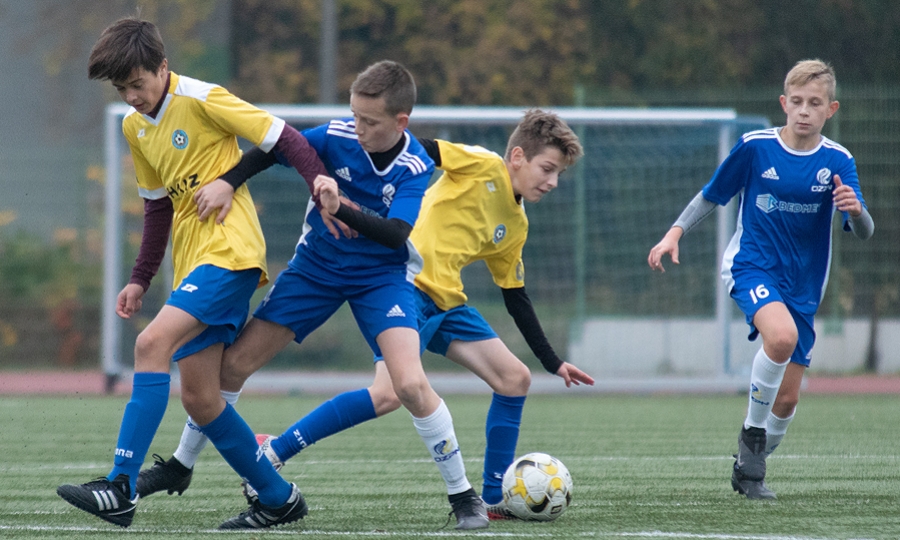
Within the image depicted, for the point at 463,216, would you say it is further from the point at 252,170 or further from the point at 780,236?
the point at 780,236

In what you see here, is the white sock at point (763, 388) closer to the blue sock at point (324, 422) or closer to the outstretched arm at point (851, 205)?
the outstretched arm at point (851, 205)

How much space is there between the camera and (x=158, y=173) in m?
3.82

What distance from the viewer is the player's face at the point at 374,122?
12.2 feet

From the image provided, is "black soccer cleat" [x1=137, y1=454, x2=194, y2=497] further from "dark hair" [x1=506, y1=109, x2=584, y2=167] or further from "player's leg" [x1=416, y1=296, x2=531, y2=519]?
"dark hair" [x1=506, y1=109, x2=584, y2=167]

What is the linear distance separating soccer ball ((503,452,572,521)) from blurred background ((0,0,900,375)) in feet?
22.2

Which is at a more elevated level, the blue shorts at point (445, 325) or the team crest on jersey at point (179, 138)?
the team crest on jersey at point (179, 138)

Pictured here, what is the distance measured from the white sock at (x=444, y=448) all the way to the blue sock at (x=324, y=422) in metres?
A: 0.49

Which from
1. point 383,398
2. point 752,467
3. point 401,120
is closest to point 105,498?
point 383,398

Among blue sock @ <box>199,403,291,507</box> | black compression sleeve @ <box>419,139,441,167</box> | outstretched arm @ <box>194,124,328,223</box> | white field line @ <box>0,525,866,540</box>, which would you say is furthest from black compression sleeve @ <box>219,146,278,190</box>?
white field line @ <box>0,525,866,540</box>

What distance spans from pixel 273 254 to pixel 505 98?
6682 millimetres

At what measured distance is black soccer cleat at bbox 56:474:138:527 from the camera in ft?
11.1

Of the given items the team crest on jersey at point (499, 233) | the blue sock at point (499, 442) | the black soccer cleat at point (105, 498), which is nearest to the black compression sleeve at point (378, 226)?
the team crest on jersey at point (499, 233)

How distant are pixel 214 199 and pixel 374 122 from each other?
0.58 meters

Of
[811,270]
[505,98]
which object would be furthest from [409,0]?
[811,270]
